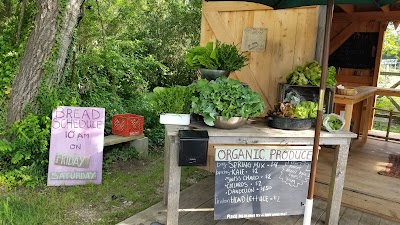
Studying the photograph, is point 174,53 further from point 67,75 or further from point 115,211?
point 115,211

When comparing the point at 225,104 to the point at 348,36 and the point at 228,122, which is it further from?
the point at 348,36

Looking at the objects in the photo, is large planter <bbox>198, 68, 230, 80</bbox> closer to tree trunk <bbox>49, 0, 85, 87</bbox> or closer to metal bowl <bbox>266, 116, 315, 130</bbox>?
metal bowl <bbox>266, 116, 315, 130</bbox>

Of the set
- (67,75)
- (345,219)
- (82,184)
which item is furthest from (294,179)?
(67,75)

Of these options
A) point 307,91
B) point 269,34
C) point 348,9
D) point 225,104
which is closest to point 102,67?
point 269,34

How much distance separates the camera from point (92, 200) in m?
3.24

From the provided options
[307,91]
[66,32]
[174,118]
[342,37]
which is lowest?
[174,118]

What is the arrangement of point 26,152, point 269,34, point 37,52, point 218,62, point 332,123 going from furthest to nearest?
1. point 269,34
2. point 37,52
3. point 26,152
4. point 218,62
5. point 332,123

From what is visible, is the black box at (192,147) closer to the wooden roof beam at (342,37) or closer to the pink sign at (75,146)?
the pink sign at (75,146)

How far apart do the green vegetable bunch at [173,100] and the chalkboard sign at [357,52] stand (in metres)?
5.68

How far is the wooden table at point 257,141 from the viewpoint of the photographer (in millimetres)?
2412

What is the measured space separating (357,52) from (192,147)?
6.04 metres

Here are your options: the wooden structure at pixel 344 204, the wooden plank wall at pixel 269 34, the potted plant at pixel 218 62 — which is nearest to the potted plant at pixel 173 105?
the potted plant at pixel 218 62

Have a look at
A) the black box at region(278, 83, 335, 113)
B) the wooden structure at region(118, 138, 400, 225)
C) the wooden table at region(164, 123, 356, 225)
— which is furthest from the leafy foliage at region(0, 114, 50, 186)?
the black box at region(278, 83, 335, 113)

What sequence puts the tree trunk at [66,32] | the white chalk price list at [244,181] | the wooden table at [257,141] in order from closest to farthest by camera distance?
1. the wooden table at [257,141]
2. the white chalk price list at [244,181]
3. the tree trunk at [66,32]
